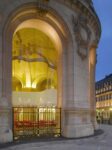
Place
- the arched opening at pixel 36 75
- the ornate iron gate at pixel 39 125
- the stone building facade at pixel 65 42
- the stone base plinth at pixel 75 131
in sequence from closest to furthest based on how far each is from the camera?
the stone building facade at pixel 65 42
the ornate iron gate at pixel 39 125
the stone base plinth at pixel 75 131
the arched opening at pixel 36 75

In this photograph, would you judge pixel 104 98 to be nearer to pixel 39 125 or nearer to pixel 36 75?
pixel 36 75

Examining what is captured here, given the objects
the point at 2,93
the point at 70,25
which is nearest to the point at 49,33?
the point at 70,25

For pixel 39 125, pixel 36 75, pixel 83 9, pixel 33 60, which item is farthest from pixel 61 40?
pixel 39 125

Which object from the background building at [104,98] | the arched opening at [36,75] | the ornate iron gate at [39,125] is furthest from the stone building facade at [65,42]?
the background building at [104,98]

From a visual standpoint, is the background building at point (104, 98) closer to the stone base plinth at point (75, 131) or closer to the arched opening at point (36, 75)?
the arched opening at point (36, 75)

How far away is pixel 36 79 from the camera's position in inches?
1254

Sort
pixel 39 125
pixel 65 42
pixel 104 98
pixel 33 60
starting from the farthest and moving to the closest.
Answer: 1. pixel 104 98
2. pixel 33 60
3. pixel 65 42
4. pixel 39 125

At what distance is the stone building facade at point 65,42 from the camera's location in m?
22.5

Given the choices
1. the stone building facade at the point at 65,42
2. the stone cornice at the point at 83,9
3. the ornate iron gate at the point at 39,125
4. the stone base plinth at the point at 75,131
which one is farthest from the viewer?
the stone cornice at the point at 83,9

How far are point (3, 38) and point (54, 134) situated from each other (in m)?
8.17

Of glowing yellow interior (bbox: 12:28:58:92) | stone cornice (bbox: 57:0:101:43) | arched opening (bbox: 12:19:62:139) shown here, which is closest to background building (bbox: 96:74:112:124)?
glowing yellow interior (bbox: 12:28:58:92)

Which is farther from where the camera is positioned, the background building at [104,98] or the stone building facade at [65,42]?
the background building at [104,98]

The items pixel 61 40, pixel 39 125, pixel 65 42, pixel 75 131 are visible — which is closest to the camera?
pixel 75 131

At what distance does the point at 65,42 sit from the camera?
2594 cm
